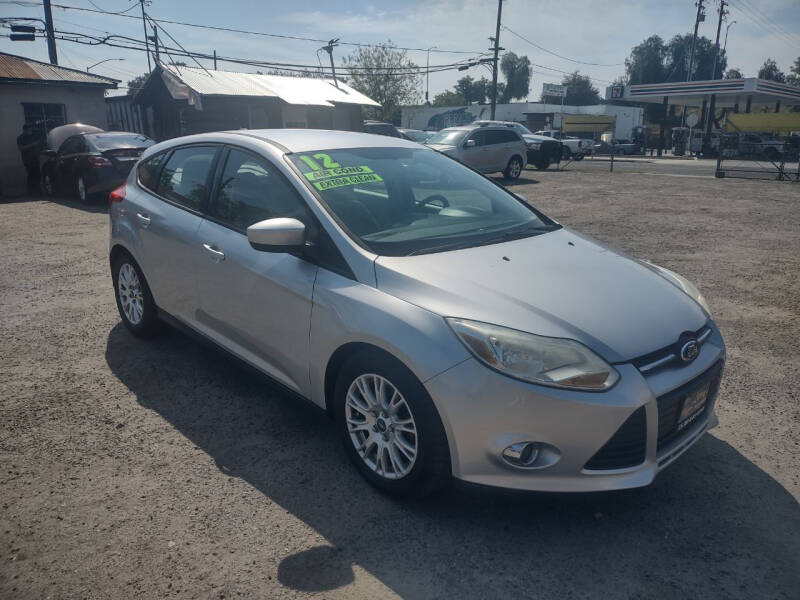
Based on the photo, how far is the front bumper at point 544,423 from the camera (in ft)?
7.83

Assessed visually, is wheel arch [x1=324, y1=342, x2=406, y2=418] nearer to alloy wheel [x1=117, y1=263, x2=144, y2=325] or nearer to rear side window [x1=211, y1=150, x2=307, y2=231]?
rear side window [x1=211, y1=150, x2=307, y2=231]

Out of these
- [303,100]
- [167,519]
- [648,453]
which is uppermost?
[303,100]

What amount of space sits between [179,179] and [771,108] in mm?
72875

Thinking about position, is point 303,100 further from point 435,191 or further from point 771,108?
point 771,108

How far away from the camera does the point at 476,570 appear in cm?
247

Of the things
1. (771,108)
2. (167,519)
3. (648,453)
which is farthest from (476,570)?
(771,108)

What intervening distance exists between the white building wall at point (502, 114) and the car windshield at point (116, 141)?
147 ft

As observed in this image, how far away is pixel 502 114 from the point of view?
59812mm

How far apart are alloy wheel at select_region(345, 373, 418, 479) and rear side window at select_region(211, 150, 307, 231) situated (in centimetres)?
99

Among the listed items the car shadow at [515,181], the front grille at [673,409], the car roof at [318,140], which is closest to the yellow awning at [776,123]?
the car shadow at [515,181]

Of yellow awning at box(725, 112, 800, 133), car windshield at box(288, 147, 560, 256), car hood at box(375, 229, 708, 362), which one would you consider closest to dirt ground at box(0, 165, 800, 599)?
car hood at box(375, 229, 708, 362)

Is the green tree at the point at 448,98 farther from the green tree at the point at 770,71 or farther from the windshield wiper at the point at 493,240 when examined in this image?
the windshield wiper at the point at 493,240

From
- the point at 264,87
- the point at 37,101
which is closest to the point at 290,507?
the point at 37,101

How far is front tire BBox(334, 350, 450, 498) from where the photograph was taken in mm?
2592
